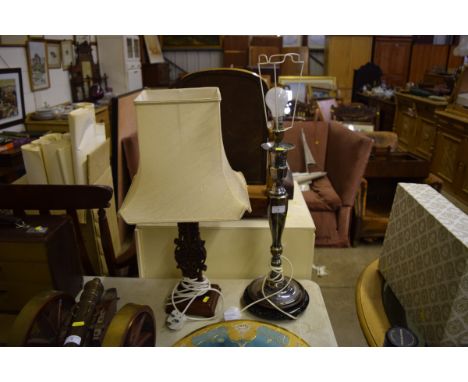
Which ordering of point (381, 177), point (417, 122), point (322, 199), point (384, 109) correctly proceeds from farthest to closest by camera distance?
point (384, 109)
point (417, 122)
point (381, 177)
point (322, 199)

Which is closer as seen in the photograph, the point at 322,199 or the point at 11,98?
the point at 322,199

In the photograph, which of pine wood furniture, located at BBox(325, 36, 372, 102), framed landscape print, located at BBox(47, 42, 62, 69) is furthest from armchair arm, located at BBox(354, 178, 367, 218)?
pine wood furniture, located at BBox(325, 36, 372, 102)

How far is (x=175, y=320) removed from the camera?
36.6 inches

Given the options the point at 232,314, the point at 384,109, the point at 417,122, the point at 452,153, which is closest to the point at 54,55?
the point at 232,314

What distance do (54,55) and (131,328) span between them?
330 cm

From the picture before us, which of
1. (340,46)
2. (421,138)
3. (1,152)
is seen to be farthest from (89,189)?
(340,46)

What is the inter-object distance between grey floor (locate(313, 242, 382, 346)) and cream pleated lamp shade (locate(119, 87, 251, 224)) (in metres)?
1.00

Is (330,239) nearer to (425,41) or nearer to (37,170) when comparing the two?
(37,170)

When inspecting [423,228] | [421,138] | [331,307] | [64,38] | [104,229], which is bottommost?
[331,307]

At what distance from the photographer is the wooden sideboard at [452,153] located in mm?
3059

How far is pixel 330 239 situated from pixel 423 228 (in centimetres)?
155

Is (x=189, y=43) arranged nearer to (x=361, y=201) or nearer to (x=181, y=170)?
(x=361, y=201)

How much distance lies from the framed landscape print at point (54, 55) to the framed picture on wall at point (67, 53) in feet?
0.24

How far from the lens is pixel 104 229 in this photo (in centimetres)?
117
